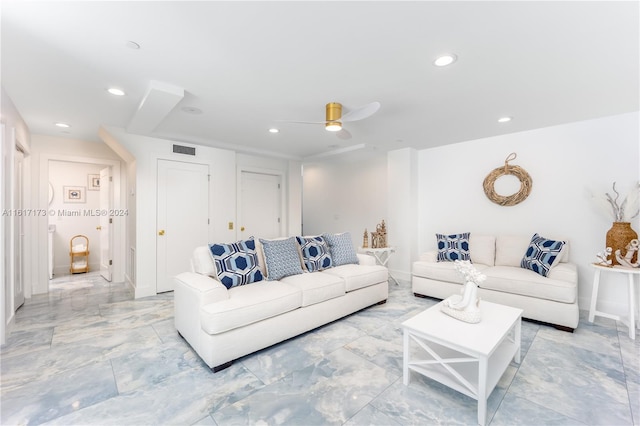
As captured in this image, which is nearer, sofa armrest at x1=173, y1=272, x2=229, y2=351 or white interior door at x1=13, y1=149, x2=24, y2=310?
sofa armrest at x1=173, y1=272, x2=229, y2=351

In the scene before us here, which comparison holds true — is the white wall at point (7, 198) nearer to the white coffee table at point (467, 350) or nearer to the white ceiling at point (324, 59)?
the white ceiling at point (324, 59)

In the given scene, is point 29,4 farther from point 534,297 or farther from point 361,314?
point 534,297

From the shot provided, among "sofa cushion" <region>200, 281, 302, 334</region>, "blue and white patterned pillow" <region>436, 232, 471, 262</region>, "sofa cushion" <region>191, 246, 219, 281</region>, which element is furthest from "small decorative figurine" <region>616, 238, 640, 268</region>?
"sofa cushion" <region>191, 246, 219, 281</region>

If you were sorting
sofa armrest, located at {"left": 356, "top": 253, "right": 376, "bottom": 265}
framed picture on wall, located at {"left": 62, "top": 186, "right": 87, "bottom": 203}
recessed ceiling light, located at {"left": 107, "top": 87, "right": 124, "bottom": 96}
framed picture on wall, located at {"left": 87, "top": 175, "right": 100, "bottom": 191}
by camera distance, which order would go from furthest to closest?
framed picture on wall, located at {"left": 87, "top": 175, "right": 100, "bottom": 191} < framed picture on wall, located at {"left": 62, "top": 186, "right": 87, "bottom": 203} < sofa armrest, located at {"left": 356, "top": 253, "right": 376, "bottom": 265} < recessed ceiling light, located at {"left": 107, "top": 87, "right": 124, "bottom": 96}

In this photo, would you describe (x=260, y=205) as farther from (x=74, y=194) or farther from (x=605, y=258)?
(x=605, y=258)

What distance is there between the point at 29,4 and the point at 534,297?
4.67 meters

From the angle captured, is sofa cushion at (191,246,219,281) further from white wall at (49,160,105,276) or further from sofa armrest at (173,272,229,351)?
white wall at (49,160,105,276)

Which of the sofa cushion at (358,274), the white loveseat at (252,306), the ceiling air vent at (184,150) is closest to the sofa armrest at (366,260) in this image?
the sofa cushion at (358,274)

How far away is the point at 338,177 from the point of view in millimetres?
6504

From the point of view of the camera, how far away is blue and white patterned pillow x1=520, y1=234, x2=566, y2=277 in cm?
314

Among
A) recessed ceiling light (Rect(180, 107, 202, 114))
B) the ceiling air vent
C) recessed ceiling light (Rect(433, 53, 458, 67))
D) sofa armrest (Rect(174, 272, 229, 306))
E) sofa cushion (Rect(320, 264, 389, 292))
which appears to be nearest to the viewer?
recessed ceiling light (Rect(433, 53, 458, 67))

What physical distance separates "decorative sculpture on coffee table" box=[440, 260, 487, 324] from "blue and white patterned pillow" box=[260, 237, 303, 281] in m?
1.58

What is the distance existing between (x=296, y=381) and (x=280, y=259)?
1.29 meters

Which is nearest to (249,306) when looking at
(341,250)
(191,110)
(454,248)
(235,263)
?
(235,263)
